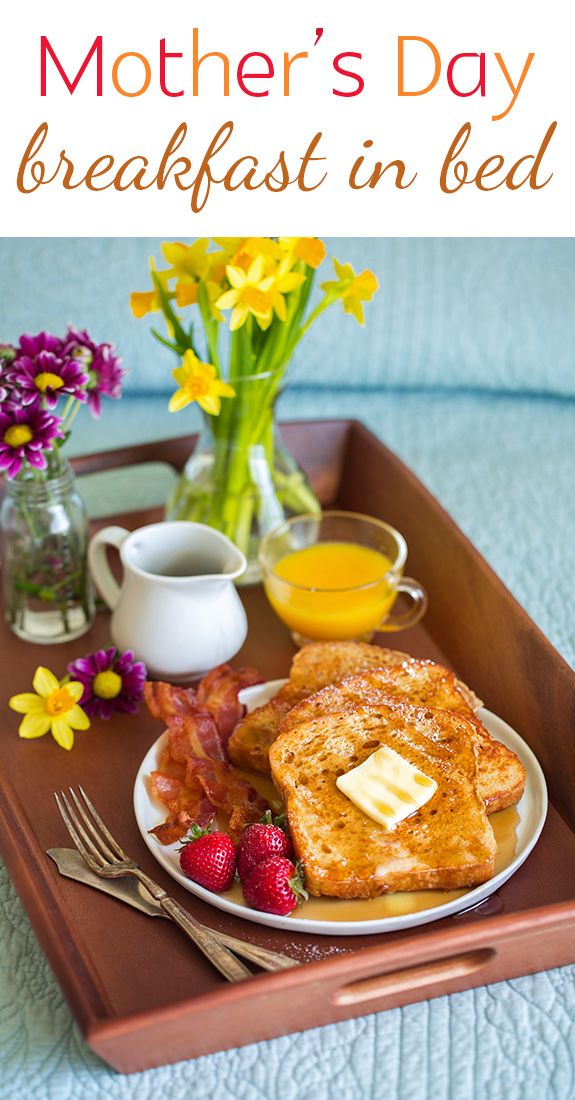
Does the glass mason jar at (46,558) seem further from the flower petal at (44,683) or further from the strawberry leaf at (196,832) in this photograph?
the strawberry leaf at (196,832)

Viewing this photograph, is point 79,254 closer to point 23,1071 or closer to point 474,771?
point 474,771

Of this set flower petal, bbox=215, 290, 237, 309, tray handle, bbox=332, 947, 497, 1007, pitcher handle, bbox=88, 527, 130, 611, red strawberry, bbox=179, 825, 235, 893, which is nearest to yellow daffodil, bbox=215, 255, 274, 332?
flower petal, bbox=215, 290, 237, 309

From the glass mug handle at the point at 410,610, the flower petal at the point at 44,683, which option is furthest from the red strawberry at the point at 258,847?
the glass mug handle at the point at 410,610

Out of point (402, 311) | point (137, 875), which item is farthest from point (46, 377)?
point (402, 311)

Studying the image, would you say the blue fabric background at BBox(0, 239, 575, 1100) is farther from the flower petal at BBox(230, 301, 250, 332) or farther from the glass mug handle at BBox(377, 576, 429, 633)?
the flower petal at BBox(230, 301, 250, 332)

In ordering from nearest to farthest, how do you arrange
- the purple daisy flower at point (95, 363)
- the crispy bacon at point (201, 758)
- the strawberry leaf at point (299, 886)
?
the strawberry leaf at point (299, 886)
the crispy bacon at point (201, 758)
the purple daisy flower at point (95, 363)
